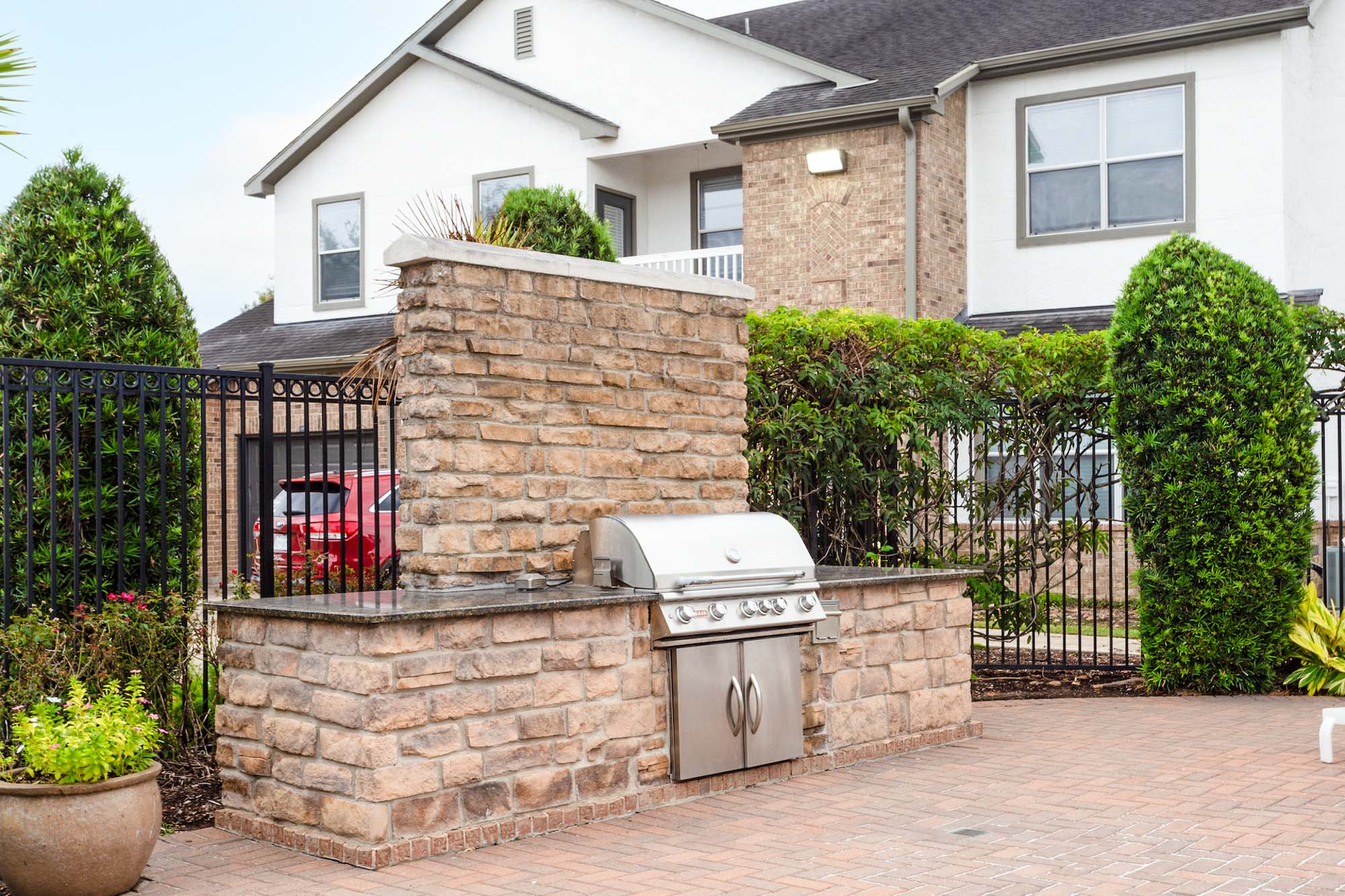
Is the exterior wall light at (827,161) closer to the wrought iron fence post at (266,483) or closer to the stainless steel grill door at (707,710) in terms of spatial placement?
the wrought iron fence post at (266,483)

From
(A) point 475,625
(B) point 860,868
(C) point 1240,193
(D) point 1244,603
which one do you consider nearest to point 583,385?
(A) point 475,625

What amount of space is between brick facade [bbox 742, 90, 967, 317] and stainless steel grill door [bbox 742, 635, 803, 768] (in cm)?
953

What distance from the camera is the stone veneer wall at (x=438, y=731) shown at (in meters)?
5.21

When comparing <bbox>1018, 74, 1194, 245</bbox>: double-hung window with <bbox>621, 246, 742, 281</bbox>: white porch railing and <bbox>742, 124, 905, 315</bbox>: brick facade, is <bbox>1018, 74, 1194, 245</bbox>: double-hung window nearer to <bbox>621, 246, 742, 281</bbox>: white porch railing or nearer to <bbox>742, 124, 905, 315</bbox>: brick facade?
<bbox>742, 124, 905, 315</bbox>: brick facade

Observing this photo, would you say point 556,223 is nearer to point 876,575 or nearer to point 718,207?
point 876,575

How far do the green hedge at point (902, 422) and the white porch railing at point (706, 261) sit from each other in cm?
742

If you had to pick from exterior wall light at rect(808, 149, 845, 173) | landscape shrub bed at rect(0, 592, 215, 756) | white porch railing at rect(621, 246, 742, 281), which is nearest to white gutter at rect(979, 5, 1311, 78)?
exterior wall light at rect(808, 149, 845, 173)

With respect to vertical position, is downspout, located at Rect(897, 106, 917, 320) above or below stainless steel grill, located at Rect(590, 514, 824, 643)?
above

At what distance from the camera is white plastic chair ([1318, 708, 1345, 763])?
6.77m

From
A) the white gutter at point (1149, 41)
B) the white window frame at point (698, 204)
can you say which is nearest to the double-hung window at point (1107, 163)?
the white gutter at point (1149, 41)

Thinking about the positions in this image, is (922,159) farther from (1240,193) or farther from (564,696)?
(564,696)

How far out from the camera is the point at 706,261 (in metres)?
18.0

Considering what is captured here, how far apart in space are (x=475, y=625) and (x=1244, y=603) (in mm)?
6063

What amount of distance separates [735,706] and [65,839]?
9.61 ft
